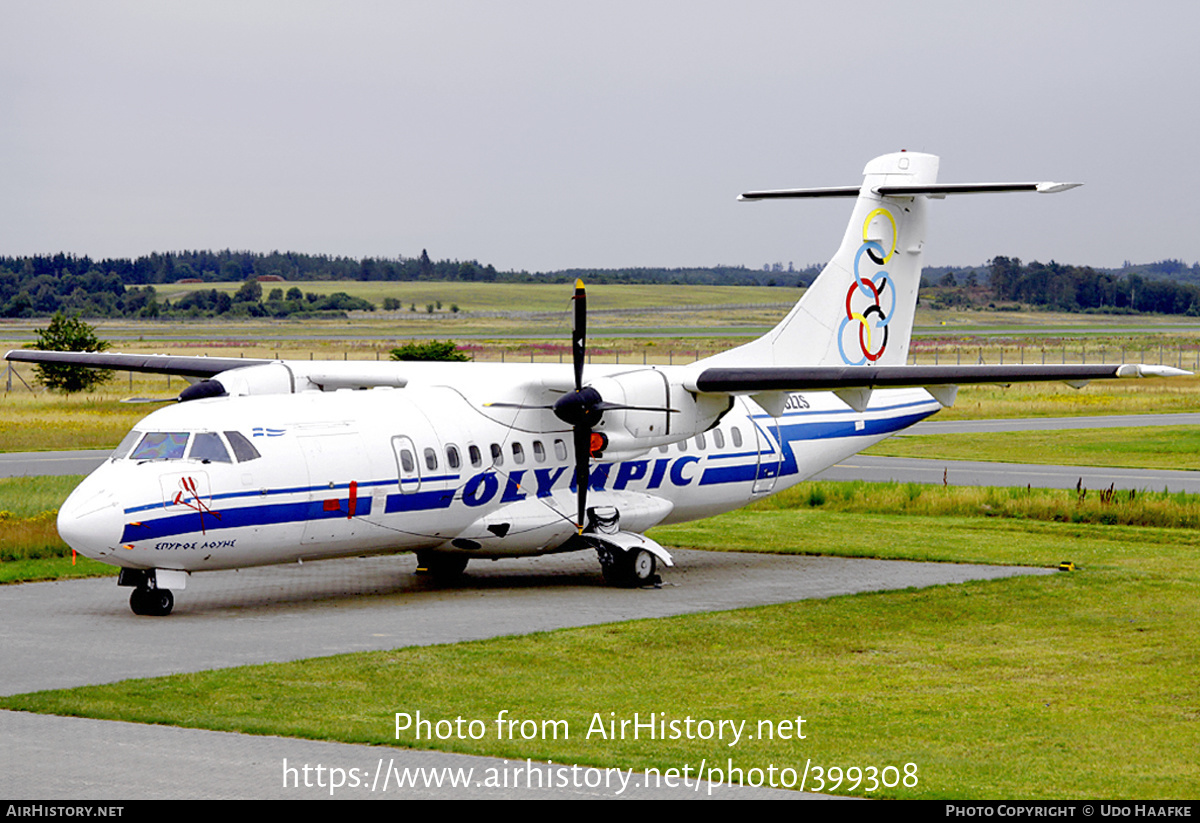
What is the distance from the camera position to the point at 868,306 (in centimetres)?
2494

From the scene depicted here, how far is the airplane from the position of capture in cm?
1762

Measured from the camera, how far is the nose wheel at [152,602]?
17672mm

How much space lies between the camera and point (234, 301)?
6959 inches

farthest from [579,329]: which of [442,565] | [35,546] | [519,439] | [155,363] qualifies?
[35,546]

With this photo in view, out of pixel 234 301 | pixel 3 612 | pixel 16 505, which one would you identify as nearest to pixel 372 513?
pixel 3 612

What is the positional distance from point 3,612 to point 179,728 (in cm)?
757

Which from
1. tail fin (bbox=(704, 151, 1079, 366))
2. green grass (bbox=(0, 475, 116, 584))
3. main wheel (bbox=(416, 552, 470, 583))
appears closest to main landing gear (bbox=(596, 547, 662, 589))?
main wheel (bbox=(416, 552, 470, 583))

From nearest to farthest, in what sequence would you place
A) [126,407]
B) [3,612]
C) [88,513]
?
[88,513]
[3,612]
[126,407]

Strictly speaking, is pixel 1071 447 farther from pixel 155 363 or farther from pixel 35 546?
pixel 35 546

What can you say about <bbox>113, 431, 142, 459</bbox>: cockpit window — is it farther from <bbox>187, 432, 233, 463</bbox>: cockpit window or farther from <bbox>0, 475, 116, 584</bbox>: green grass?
<bbox>0, 475, 116, 584</bbox>: green grass

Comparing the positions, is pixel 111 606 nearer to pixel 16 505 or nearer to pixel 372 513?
pixel 372 513

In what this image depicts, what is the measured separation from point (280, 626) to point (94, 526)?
8.44 feet

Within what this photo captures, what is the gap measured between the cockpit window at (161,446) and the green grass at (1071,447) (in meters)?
28.1

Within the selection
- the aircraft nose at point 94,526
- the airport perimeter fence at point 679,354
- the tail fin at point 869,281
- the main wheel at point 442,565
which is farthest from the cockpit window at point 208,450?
the airport perimeter fence at point 679,354
